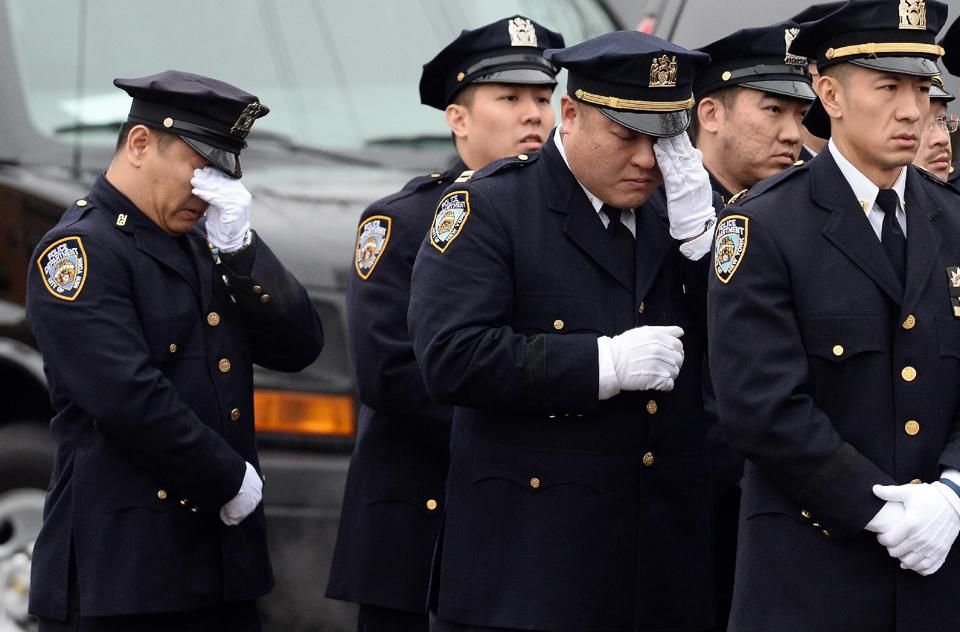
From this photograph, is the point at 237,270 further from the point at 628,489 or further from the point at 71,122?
the point at 71,122

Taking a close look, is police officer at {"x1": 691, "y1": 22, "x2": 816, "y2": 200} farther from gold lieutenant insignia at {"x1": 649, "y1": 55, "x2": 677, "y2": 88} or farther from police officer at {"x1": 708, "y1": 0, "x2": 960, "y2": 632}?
police officer at {"x1": 708, "y1": 0, "x2": 960, "y2": 632}

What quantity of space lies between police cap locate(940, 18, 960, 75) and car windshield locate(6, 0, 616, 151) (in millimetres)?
1847

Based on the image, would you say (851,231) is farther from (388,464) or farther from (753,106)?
(388,464)

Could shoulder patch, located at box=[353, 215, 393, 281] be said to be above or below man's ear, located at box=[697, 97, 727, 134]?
below

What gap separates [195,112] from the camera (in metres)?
4.79

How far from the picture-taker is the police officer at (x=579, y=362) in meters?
4.33

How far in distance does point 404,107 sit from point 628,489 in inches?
109

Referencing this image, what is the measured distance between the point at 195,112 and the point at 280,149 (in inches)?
77.6

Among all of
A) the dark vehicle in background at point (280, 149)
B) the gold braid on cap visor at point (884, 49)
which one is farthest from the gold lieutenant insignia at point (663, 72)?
the dark vehicle in background at point (280, 149)

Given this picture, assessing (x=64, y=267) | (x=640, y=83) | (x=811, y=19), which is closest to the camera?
(x=640, y=83)

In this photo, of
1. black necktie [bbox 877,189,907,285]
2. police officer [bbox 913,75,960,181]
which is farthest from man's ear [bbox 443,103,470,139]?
black necktie [bbox 877,189,907,285]

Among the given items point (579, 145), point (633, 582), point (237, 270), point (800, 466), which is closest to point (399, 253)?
point (237, 270)

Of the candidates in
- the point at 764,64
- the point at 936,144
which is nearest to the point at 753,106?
the point at 764,64

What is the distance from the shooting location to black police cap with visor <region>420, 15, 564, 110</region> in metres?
5.61
